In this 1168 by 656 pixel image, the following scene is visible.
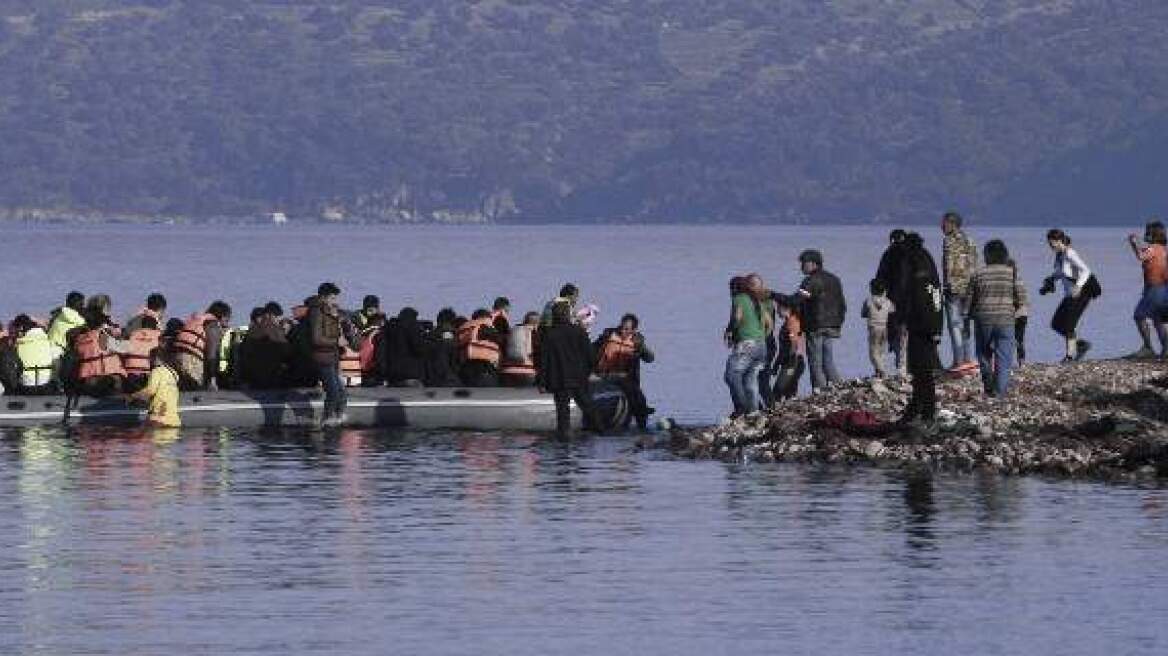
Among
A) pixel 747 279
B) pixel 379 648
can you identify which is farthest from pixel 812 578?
pixel 747 279

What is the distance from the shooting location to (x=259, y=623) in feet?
72.1

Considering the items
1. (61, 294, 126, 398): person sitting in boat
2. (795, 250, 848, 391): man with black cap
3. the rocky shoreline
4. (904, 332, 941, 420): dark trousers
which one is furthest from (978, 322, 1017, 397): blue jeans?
(61, 294, 126, 398): person sitting in boat

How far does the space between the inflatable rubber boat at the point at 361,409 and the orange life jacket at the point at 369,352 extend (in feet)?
2.48

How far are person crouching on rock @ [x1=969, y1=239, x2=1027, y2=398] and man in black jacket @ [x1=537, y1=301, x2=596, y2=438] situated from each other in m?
4.58

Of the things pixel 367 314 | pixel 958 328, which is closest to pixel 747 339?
pixel 958 328

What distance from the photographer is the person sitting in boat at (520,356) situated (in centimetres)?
3981

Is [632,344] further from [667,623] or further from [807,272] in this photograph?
[667,623]

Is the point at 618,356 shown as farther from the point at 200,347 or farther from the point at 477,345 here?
the point at 200,347

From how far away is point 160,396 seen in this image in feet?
127

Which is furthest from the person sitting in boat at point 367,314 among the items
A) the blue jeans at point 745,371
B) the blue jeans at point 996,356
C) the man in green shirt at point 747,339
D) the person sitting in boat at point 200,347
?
the blue jeans at point 996,356

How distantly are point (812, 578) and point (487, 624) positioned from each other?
3210 millimetres

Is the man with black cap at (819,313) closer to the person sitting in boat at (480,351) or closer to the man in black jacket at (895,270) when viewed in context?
the person sitting in boat at (480,351)

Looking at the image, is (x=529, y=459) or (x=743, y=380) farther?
(x=743, y=380)

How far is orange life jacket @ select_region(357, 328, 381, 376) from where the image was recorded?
134 ft
